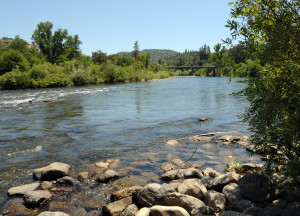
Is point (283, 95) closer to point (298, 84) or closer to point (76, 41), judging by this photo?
point (298, 84)

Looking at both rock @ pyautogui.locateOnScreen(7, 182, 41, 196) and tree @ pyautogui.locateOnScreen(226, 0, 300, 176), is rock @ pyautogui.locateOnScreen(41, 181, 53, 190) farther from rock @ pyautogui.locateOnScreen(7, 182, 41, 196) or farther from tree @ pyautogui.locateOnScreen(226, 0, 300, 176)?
tree @ pyautogui.locateOnScreen(226, 0, 300, 176)

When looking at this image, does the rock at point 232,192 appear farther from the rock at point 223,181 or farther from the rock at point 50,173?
the rock at point 50,173

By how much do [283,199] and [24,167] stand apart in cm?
770

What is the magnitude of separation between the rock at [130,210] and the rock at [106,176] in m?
1.99

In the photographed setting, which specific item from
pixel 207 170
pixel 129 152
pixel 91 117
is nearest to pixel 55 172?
pixel 129 152

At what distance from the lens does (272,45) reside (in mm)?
4980

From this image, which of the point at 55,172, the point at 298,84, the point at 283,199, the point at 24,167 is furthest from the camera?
the point at 24,167

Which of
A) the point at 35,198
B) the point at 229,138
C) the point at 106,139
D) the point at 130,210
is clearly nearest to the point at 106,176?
the point at 35,198

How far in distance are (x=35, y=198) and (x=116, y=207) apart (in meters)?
2.02

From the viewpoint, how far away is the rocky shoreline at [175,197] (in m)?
5.19

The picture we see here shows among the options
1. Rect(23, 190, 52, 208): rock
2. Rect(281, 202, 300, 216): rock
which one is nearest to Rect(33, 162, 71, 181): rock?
Rect(23, 190, 52, 208): rock

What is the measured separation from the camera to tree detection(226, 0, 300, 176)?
4688 mm

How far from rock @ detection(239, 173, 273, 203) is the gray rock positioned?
50cm

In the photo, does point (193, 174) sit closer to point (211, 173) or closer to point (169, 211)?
point (211, 173)
